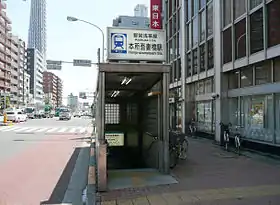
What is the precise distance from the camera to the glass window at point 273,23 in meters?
11.2

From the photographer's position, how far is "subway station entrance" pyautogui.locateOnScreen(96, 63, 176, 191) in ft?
25.4

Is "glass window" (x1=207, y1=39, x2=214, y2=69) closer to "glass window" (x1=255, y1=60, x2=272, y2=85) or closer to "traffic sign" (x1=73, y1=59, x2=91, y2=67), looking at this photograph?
"glass window" (x1=255, y1=60, x2=272, y2=85)

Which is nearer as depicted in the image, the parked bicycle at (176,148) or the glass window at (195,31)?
the parked bicycle at (176,148)

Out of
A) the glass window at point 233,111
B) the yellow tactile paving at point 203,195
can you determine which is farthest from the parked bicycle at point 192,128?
the yellow tactile paving at point 203,195

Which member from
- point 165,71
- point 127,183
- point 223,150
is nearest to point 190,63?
point 223,150

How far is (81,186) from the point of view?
8070 mm

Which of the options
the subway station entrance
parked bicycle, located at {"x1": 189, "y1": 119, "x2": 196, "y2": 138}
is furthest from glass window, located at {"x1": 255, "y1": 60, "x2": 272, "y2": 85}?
parked bicycle, located at {"x1": 189, "y1": 119, "x2": 196, "y2": 138}

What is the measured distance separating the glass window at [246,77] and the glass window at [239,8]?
2.58m

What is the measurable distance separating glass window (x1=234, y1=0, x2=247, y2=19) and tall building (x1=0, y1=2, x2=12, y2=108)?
300ft

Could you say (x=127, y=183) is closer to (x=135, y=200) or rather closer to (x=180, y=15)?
(x=135, y=200)

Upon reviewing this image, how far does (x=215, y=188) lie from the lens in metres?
7.07

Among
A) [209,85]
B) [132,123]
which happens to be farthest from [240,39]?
[132,123]

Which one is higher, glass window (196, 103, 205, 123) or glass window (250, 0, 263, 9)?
glass window (250, 0, 263, 9)

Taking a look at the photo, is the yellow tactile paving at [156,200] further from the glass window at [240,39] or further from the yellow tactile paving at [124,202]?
the glass window at [240,39]
